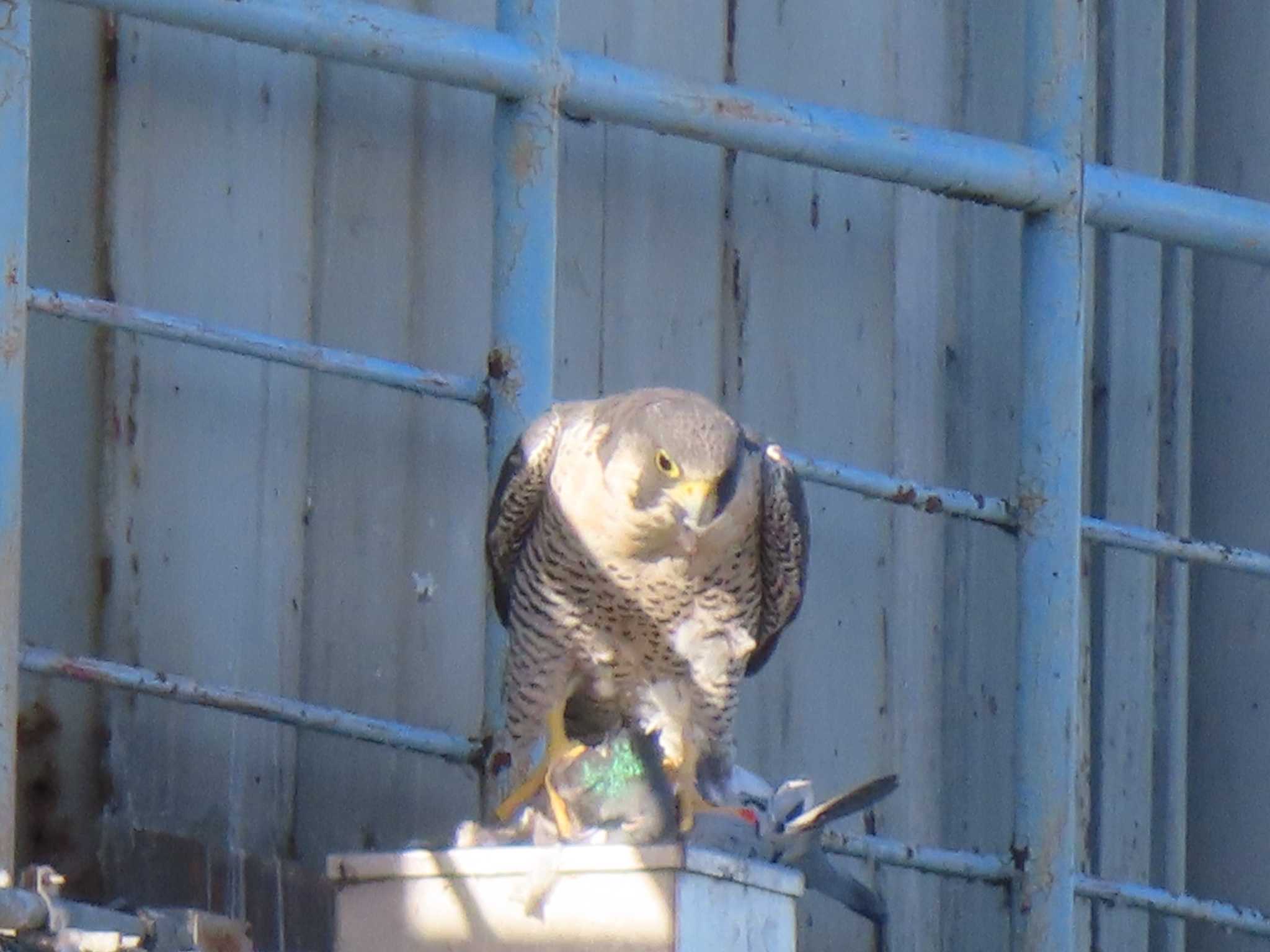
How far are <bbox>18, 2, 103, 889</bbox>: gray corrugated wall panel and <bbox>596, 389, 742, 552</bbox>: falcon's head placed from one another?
85cm

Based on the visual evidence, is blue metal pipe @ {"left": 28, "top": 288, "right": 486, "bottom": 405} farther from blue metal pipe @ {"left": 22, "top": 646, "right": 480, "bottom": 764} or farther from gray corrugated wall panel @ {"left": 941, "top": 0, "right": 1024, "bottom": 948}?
gray corrugated wall panel @ {"left": 941, "top": 0, "right": 1024, "bottom": 948}

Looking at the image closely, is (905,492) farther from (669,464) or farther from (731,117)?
(669,464)

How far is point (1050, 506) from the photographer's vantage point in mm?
4750

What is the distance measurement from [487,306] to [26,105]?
1123 mm

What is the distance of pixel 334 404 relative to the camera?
4488 millimetres

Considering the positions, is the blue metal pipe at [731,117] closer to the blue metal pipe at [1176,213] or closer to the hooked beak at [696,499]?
the blue metal pipe at [1176,213]

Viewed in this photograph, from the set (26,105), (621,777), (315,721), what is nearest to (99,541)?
(315,721)

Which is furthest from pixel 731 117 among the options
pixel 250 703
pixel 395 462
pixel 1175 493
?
pixel 1175 493

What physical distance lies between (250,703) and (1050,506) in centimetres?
154

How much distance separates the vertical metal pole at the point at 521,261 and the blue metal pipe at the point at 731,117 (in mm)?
39

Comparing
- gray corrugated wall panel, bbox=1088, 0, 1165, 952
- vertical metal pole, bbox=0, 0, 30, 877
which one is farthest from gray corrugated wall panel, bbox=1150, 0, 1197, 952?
vertical metal pole, bbox=0, 0, 30, 877

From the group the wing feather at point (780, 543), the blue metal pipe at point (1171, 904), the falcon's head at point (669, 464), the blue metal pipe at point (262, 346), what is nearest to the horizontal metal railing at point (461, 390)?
the blue metal pipe at point (262, 346)

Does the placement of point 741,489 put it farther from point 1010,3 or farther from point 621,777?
point 1010,3

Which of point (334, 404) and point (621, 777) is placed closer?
point (621, 777)
